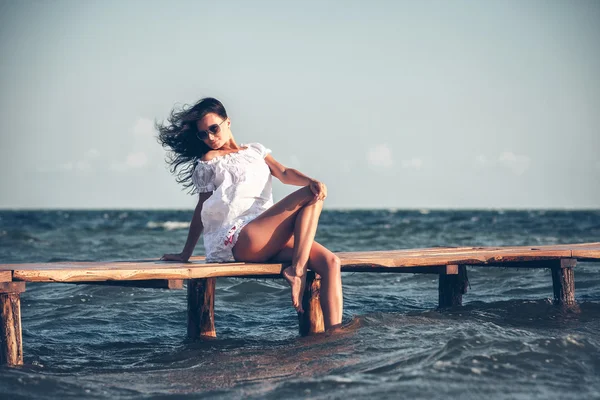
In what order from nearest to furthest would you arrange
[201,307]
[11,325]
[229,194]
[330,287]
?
[11,325]
[330,287]
[229,194]
[201,307]

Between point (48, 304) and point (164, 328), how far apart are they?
7.53 feet

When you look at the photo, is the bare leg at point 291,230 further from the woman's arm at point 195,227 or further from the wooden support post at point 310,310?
the wooden support post at point 310,310

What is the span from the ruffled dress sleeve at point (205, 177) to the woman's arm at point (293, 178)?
49 centimetres

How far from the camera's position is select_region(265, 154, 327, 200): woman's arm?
5.06m

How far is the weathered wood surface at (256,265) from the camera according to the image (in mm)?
4828

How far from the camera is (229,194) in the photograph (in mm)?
5312

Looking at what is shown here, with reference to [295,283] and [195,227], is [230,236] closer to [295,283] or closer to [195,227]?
[195,227]

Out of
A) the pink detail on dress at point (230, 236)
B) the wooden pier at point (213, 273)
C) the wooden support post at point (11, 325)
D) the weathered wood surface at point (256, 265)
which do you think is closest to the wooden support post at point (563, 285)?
the wooden pier at point (213, 273)

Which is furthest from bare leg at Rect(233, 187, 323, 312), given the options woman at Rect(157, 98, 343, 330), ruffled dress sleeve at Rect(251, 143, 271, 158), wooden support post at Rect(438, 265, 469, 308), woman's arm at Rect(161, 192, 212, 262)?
wooden support post at Rect(438, 265, 469, 308)

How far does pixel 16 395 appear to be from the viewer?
4281 mm

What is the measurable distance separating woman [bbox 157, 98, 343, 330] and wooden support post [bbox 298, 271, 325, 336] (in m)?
0.56

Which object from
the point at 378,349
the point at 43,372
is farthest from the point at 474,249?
the point at 43,372

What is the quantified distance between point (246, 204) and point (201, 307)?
1542 mm

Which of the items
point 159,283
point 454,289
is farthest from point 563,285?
point 159,283
